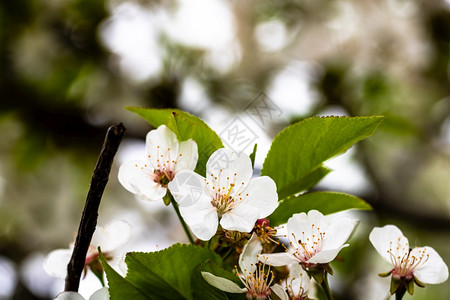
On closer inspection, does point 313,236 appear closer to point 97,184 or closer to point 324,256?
point 324,256

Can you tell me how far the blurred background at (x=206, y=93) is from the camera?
1.46m

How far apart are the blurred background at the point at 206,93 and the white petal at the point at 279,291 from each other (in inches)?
38.7

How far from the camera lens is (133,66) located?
1637 mm

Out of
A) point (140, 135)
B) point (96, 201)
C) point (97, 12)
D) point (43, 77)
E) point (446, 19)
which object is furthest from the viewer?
point (446, 19)

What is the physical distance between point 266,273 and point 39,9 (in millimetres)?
1422

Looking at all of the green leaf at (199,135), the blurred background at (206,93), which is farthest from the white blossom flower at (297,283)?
the blurred background at (206,93)

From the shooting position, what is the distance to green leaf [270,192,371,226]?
42cm

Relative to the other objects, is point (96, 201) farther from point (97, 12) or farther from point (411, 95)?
point (411, 95)

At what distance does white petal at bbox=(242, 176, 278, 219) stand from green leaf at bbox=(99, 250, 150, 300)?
0.34 feet

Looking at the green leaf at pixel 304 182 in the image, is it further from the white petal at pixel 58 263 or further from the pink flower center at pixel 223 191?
the white petal at pixel 58 263

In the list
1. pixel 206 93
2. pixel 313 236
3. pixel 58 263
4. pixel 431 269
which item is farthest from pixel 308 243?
pixel 206 93

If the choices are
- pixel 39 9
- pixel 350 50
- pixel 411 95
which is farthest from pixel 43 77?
pixel 411 95

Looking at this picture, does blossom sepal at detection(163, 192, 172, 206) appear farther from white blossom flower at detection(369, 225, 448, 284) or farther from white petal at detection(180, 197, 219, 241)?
white blossom flower at detection(369, 225, 448, 284)

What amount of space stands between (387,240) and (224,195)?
143 mm
